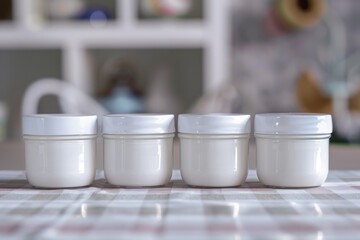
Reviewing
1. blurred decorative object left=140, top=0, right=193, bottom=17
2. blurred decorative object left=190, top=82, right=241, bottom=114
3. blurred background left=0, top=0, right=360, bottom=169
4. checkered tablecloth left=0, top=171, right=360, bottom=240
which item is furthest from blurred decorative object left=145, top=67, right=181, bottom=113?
checkered tablecloth left=0, top=171, right=360, bottom=240

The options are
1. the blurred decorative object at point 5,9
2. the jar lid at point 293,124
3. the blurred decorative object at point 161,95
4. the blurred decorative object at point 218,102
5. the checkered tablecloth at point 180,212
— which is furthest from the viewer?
the blurred decorative object at point 161,95

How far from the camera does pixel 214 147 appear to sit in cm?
87

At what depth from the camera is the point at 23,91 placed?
10.5 feet

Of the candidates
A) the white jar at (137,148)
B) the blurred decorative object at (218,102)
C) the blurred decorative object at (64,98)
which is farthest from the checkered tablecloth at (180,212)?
the blurred decorative object at (64,98)

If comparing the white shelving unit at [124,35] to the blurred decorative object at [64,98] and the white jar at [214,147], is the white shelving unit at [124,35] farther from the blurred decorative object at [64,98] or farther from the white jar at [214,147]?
the white jar at [214,147]

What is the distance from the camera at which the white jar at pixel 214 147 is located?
2.84ft

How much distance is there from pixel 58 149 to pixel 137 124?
11 centimetres

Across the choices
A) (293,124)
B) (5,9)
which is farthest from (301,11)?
(293,124)

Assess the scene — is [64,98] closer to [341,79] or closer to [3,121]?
[3,121]

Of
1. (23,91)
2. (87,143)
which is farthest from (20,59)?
(87,143)

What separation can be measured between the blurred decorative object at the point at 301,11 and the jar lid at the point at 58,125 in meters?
2.35

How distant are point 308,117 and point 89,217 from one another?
13.1 inches

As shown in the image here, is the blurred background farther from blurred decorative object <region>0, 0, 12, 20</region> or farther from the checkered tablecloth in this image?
the checkered tablecloth

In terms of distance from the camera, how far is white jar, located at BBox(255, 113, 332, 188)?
A: 86 cm
